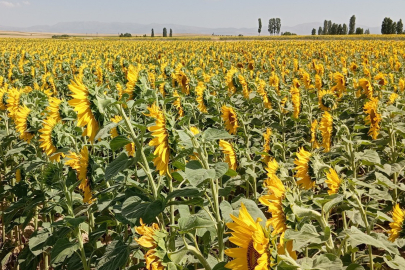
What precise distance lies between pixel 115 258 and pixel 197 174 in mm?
657

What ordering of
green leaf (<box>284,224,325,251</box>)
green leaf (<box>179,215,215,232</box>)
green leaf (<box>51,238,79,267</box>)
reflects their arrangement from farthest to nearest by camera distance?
green leaf (<box>51,238,79,267</box>)
green leaf (<box>179,215,215,232</box>)
green leaf (<box>284,224,325,251</box>)

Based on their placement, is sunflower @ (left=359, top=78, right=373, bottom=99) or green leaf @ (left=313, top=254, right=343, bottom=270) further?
sunflower @ (left=359, top=78, right=373, bottom=99)

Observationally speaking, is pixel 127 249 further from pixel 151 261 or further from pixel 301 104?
pixel 301 104

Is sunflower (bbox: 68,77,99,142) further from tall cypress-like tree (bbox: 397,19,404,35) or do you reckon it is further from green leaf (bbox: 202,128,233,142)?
tall cypress-like tree (bbox: 397,19,404,35)

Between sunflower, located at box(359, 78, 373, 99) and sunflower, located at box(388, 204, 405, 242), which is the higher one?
sunflower, located at box(359, 78, 373, 99)

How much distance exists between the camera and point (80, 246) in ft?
7.14

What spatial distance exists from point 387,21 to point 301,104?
63980 millimetres

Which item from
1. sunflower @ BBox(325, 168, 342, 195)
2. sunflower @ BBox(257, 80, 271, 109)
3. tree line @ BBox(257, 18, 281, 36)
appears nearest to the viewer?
sunflower @ BBox(325, 168, 342, 195)

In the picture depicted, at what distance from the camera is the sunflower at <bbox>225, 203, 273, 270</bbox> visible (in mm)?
965

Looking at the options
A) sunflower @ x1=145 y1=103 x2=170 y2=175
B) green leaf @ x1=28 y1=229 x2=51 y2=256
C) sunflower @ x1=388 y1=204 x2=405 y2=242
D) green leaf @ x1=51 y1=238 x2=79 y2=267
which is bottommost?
green leaf @ x1=28 y1=229 x2=51 y2=256

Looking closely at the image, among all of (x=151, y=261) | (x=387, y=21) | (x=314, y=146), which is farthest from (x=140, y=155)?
(x=387, y=21)

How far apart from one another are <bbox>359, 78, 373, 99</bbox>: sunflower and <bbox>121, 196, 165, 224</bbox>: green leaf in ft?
13.1


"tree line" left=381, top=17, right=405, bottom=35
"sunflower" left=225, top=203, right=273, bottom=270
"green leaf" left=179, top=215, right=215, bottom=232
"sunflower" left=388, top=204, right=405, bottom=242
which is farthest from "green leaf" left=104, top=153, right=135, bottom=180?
"tree line" left=381, top=17, right=405, bottom=35

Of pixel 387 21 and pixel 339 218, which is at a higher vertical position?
pixel 387 21
